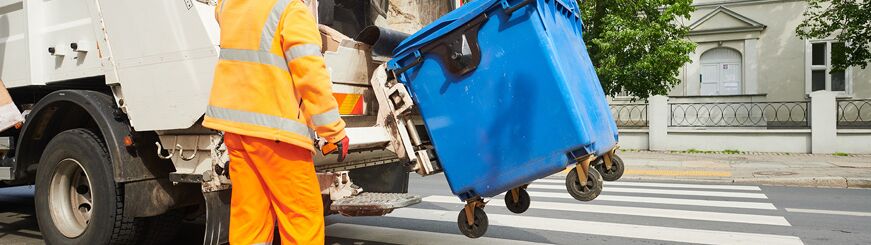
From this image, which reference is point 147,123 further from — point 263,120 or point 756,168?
point 756,168

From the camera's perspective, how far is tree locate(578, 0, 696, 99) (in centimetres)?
1312

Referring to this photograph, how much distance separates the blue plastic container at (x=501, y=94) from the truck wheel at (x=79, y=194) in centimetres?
177

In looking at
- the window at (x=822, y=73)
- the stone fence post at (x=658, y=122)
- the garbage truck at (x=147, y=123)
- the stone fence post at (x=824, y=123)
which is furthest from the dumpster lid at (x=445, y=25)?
the window at (x=822, y=73)

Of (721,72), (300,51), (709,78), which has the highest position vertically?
(721,72)

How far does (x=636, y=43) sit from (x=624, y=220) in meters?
8.41

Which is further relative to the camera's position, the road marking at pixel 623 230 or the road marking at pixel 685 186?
the road marking at pixel 685 186

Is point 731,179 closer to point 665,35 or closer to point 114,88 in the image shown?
point 665,35

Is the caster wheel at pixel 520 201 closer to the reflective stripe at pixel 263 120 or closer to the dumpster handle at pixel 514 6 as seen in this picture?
the dumpster handle at pixel 514 6

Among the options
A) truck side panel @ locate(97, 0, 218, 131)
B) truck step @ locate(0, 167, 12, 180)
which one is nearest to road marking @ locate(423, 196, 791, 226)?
truck side panel @ locate(97, 0, 218, 131)

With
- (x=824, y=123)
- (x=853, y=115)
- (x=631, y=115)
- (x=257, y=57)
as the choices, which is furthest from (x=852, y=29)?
(x=257, y=57)

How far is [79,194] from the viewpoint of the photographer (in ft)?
13.2

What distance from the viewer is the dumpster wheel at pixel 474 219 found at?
3.42 m

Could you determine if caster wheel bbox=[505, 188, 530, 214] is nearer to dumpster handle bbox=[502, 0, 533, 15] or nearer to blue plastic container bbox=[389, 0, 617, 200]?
blue plastic container bbox=[389, 0, 617, 200]

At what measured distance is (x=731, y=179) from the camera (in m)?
9.44
